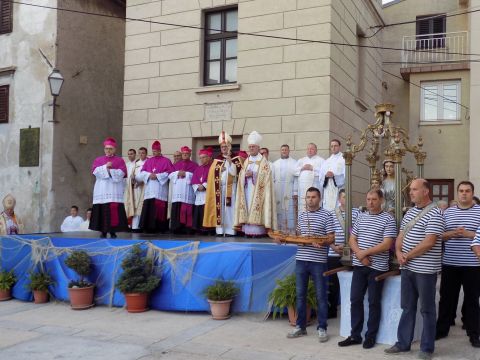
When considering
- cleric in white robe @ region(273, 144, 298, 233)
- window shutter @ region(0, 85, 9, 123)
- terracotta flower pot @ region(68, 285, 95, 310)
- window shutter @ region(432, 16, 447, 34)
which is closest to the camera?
terracotta flower pot @ region(68, 285, 95, 310)

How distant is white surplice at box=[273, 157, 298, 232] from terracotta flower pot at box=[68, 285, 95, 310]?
13.1 feet

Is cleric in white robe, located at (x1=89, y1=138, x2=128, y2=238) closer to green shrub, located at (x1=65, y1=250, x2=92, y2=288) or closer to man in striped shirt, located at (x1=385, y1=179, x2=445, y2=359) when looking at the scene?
green shrub, located at (x1=65, y1=250, x2=92, y2=288)

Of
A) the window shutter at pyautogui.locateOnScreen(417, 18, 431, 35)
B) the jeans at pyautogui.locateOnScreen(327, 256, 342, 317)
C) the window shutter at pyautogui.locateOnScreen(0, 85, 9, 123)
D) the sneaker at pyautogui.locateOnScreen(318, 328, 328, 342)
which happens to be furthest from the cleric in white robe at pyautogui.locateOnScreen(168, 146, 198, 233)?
the window shutter at pyautogui.locateOnScreen(417, 18, 431, 35)

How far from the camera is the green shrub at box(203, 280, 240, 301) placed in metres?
A: 7.99

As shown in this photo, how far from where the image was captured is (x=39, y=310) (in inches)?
362

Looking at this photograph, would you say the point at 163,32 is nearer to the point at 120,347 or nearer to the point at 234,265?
the point at 234,265

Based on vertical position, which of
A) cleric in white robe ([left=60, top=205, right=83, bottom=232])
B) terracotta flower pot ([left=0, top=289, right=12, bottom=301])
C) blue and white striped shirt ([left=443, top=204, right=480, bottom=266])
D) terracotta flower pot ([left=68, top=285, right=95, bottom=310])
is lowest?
terracotta flower pot ([left=0, top=289, right=12, bottom=301])

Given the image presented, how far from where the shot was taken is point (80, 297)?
9055 millimetres

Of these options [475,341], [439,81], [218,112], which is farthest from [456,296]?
[439,81]

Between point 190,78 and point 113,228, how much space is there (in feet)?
14.8

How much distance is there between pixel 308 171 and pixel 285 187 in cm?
70

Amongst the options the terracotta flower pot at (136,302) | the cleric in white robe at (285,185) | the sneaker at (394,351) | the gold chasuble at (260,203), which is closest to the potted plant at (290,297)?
the sneaker at (394,351)

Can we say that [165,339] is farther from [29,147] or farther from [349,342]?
[29,147]

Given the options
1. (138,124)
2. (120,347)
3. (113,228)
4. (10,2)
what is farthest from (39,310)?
(10,2)
